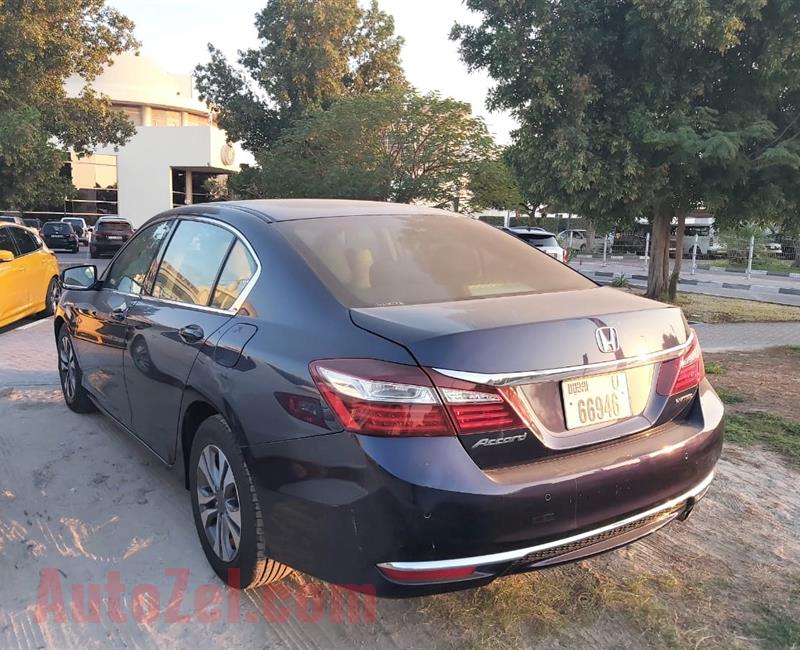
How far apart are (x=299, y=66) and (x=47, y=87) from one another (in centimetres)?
1159

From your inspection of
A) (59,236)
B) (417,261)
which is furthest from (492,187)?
(417,261)

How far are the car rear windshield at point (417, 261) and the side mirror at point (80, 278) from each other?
220cm

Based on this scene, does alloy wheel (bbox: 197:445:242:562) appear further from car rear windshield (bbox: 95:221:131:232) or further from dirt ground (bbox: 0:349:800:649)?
car rear windshield (bbox: 95:221:131:232)

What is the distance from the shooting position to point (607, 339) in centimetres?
237

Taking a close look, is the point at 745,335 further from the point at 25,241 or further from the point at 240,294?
the point at 25,241

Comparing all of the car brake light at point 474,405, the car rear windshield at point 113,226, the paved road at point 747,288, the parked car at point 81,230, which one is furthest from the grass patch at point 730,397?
the parked car at point 81,230

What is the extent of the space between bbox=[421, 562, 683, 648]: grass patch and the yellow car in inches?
298

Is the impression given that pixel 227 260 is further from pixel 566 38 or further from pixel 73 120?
pixel 73 120

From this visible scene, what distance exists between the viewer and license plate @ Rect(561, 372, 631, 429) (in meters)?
2.29

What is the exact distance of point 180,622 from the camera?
2629 mm

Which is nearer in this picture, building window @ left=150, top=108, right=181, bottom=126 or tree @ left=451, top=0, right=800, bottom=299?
tree @ left=451, top=0, right=800, bottom=299

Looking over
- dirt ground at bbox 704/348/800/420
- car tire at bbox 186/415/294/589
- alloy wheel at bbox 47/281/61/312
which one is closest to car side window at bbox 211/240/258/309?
car tire at bbox 186/415/294/589

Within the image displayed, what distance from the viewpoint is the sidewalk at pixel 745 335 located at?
884cm

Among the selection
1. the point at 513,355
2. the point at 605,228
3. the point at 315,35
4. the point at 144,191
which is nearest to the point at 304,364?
the point at 513,355
